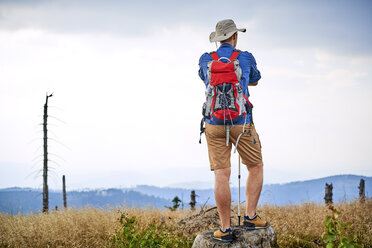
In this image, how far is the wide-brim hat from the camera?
5.27m

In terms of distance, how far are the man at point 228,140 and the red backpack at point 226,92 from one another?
0.39 feet

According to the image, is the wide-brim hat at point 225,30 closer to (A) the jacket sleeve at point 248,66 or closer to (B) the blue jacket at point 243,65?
(B) the blue jacket at point 243,65

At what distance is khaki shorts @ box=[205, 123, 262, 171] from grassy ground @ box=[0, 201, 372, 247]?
7.32 ft

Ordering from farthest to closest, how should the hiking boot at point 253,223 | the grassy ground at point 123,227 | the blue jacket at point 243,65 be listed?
the grassy ground at point 123,227 → the hiking boot at point 253,223 → the blue jacket at point 243,65

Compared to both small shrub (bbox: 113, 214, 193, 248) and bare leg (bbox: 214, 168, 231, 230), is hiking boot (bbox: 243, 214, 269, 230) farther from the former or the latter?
small shrub (bbox: 113, 214, 193, 248)

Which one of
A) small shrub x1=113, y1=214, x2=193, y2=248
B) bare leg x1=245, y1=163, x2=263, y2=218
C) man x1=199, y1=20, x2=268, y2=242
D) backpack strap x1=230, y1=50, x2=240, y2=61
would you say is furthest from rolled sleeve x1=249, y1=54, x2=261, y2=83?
small shrub x1=113, y1=214, x2=193, y2=248

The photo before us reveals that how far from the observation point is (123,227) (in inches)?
309

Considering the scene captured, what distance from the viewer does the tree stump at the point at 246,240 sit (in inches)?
214

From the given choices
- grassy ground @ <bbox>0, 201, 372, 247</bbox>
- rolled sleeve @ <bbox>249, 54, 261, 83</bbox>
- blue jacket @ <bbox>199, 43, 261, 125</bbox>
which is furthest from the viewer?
grassy ground @ <bbox>0, 201, 372, 247</bbox>

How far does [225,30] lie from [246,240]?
3.23 metres

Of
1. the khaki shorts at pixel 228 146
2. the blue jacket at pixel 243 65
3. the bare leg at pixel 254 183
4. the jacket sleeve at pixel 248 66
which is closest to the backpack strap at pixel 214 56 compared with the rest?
the blue jacket at pixel 243 65

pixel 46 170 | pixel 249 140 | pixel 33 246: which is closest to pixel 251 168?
pixel 249 140

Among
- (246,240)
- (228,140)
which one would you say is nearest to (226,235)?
(246,240)

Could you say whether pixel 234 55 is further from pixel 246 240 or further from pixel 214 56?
pixel 246 240
